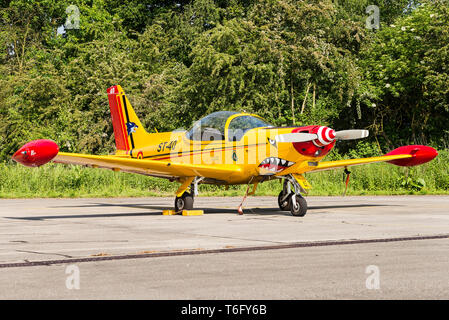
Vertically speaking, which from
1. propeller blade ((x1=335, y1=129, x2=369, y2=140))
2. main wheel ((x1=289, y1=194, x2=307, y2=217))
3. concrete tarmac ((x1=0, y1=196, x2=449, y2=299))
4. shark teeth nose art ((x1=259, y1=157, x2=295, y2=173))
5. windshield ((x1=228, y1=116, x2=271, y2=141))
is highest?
windshield ((x1=228, y1=116, x2=271, y2=141))

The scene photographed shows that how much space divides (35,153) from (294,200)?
5925 millimetres

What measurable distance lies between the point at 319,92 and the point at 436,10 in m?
8.46

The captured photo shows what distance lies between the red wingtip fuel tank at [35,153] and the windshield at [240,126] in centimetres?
443

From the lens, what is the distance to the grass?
25.3 metres

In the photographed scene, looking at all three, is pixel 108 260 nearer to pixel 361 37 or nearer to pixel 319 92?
pixel 319 92

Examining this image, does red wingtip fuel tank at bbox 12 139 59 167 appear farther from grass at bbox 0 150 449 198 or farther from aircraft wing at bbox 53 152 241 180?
grass at bbox 0 150 449 198

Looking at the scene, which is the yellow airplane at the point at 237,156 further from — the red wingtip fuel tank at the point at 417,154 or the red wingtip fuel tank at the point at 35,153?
the red wingtip fuel tank at the point at 417,154

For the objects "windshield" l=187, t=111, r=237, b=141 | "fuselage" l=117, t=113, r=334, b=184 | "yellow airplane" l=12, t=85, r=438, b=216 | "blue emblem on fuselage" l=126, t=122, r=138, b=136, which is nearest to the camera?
"yellow airplane" l=12, t=85, r=438, b=216

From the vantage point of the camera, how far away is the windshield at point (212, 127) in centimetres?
1498

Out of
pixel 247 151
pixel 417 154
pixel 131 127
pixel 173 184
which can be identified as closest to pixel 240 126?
pixel 247 151

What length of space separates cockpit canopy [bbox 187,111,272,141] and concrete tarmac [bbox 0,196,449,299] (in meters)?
2.20

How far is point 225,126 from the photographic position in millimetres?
14883

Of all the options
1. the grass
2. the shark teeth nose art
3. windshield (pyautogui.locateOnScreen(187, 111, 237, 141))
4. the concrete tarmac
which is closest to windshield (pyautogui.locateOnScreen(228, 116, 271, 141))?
windshield (pyautogui.locateOnScreen(187, 111, 237, 141))

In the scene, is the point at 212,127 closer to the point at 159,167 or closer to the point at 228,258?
the point at 159,167
